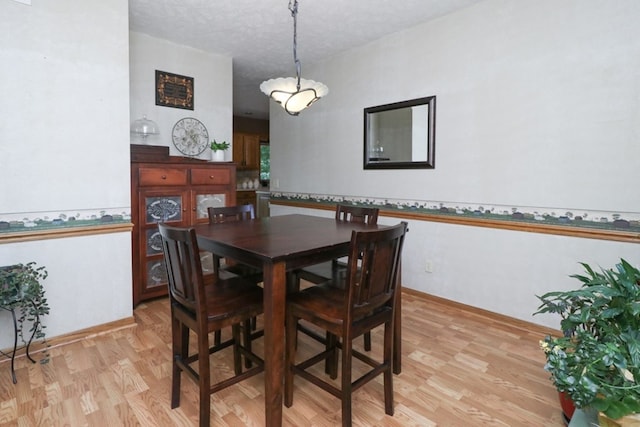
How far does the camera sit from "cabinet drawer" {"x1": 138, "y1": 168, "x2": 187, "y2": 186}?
294 cm

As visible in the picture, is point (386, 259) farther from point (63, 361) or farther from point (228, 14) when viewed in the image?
point (228, 14)

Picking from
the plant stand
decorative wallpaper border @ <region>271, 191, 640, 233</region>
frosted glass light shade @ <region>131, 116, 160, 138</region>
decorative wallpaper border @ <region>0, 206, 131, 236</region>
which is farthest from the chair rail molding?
the plant stand

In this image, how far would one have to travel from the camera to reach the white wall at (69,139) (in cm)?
214

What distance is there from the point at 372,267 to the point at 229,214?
1.40 meters

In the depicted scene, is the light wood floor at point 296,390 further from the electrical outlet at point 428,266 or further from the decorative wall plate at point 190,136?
the decorative wall plate at point 190,136

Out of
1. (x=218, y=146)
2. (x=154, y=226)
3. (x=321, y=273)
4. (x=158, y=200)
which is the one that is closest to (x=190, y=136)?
(x=218, y=146)

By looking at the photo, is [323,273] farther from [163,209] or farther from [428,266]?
[163,209]

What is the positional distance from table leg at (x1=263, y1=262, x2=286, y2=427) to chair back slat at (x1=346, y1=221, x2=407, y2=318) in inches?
11.7

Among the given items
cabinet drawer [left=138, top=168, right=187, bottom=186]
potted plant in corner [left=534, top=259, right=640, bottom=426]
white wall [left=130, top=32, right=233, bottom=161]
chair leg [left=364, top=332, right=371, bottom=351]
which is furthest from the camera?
white wall [left=130, top=32, right=233, bottom=161]

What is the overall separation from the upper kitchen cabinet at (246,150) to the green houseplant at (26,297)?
15.6 feet

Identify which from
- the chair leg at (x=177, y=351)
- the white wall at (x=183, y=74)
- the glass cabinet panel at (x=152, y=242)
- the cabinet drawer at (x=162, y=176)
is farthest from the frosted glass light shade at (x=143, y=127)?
the chair leg at (x=177, y=351)

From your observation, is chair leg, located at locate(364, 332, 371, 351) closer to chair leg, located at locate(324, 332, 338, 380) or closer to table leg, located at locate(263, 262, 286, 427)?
chair leg, located at locate(324, 332, 338, 380)

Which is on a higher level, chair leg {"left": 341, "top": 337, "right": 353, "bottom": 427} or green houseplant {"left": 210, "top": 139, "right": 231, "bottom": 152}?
green houseplant {"left": 210, "top": 139, "right": 231, "bottom": 152}

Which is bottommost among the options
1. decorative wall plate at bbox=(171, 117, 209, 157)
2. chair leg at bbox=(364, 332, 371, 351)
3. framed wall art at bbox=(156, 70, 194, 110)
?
chair leg at bbox=(364, 332, 371, 351)
